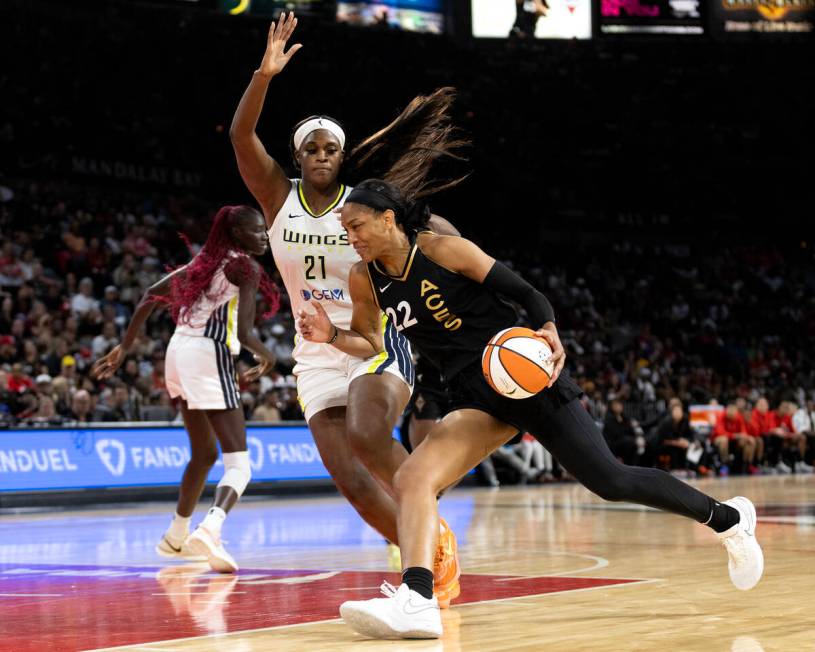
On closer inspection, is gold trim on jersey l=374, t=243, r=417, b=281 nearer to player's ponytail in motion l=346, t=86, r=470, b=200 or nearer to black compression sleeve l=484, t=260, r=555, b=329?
black compression sleeve l=484, t=260, r=555, b=329

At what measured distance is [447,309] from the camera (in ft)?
15.5

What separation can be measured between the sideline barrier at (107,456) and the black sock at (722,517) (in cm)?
917

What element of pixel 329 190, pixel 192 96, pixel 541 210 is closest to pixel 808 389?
pixel 541 210

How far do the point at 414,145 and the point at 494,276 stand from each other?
1.57m

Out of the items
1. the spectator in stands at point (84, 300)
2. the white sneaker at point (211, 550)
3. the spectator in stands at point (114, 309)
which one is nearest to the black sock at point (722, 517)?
the white sneaker at point (211, 550)

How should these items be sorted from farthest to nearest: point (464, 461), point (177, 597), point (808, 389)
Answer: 1. point (808, 389)
2. point (177, 597)
3. point (464, 461)

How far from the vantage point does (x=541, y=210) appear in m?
31.2

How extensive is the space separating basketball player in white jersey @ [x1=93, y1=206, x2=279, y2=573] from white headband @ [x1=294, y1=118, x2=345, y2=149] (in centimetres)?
189

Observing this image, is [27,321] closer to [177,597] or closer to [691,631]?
[177,597]

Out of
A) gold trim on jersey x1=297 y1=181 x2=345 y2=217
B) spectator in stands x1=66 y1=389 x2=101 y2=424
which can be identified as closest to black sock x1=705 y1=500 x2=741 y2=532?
gold trim on jersey x1=297 y1=181 x2=345 y2=217

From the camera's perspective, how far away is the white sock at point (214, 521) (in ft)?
23.1

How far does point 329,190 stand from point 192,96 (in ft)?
67.9

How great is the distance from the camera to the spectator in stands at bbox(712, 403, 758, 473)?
68.6 ft

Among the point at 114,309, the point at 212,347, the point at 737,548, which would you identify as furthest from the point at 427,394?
the point at 114,309
